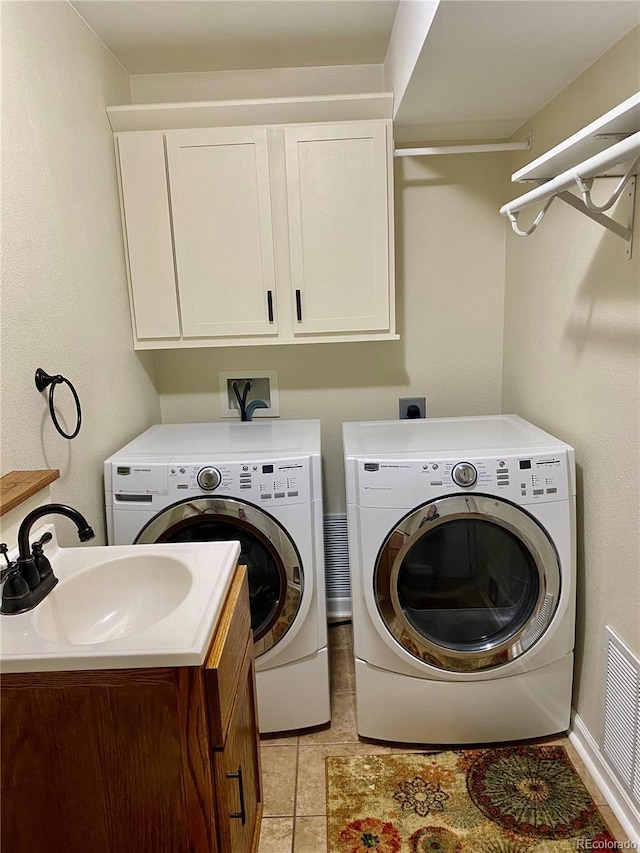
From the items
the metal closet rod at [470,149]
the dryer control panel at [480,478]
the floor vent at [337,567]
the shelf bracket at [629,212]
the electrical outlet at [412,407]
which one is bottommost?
the floor vent at [337,567]

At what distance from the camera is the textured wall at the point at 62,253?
1406 mm

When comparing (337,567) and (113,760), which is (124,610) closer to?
(113,760)

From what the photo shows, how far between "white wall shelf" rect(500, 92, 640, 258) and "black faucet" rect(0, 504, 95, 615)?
120cm

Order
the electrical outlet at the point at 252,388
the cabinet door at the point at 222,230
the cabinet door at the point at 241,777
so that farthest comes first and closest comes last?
the electrical outlet at the point at 252,388
the cabinet door at the point at 222,230
the cabinet door at the point at 241,777

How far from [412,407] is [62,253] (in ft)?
4.91

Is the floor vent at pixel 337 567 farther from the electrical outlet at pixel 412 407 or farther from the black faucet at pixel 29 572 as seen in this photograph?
the black faucet at pixel 29 572

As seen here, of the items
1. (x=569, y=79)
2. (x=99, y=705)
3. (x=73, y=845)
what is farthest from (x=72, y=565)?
(x=569, y=79)

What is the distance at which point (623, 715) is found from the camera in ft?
5.02

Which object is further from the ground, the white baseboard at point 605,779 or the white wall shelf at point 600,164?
the white wall shelf at point 600,164

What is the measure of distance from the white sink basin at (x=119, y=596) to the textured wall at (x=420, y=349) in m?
1.29

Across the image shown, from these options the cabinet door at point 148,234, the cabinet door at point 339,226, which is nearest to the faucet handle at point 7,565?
the cabinet door at point 148,234

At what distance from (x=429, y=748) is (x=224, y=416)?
1.48 m

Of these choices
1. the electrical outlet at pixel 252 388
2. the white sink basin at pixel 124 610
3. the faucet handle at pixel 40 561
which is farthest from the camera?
the electrical outlet at pixel 252 388

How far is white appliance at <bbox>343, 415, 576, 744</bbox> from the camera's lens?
1.70 metres
